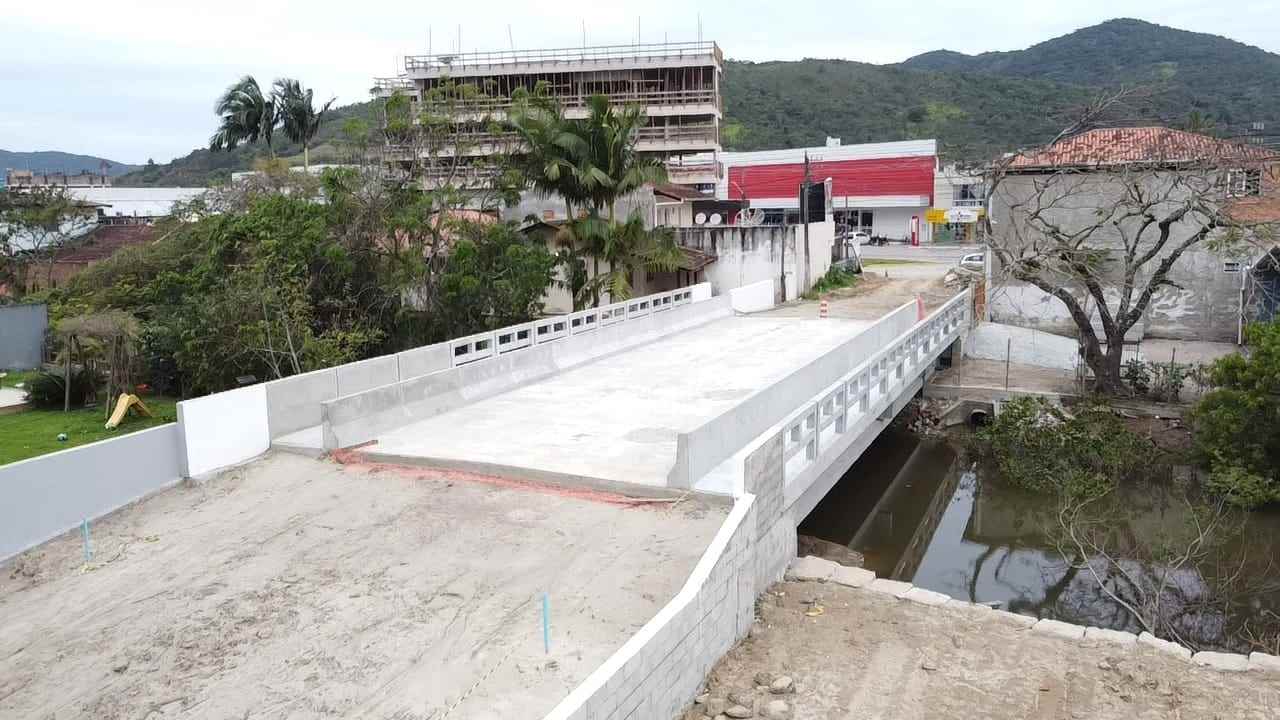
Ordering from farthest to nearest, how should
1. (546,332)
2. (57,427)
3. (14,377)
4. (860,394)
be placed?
1. (14,377)
2. (546,332)
3. (57,427)
4. (860,394)

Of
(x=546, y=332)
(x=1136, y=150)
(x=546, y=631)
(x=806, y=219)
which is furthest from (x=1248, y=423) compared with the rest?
(x=806, y=219)

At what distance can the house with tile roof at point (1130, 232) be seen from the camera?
22.5 m

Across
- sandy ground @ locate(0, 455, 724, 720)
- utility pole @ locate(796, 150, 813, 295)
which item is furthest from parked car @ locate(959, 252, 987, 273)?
sandy ground @ locate(0, 455, 724, 720)

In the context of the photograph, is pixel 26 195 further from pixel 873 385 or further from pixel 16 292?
pixel 873 385

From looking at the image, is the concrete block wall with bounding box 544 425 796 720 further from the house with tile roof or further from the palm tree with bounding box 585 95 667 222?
the palm tree with bounding box 585 95 667 222

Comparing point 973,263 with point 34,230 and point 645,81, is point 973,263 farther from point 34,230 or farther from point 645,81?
point 34,230

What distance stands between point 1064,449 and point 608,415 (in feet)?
33.0

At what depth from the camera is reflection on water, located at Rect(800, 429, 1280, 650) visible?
12852 millimetres

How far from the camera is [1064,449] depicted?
1898 cm

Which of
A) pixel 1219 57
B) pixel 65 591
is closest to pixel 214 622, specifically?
pixel 65 591

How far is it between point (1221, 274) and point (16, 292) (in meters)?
40.3

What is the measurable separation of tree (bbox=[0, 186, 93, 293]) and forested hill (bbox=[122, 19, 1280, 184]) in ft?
165

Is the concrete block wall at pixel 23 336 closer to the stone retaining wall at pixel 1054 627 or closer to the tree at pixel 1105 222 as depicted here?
the stone retaining wall at pixel 1054 627

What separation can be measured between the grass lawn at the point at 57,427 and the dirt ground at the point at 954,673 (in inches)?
486
